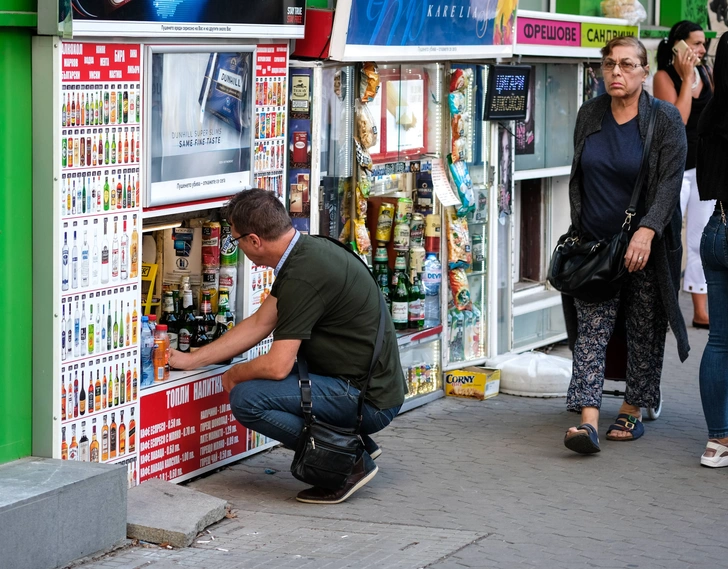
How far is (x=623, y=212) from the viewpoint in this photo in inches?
241

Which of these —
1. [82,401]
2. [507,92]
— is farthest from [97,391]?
[507,92]

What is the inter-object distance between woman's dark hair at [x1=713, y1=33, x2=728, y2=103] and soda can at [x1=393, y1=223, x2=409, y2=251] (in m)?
1.88

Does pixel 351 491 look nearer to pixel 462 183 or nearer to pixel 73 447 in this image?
pixel 73 447

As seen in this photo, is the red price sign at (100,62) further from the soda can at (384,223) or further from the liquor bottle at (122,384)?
the soda can at (384,223)

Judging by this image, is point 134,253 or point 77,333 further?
point 134,253

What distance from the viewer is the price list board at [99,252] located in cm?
468

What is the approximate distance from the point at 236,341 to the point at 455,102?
99.1 inches

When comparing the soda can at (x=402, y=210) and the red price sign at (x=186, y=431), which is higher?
the soda can at (x=402, y=210)

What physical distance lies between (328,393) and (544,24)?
386 cm

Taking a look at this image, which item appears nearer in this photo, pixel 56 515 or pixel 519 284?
pixel 56 515

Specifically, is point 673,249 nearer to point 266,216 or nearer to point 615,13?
point 266,216

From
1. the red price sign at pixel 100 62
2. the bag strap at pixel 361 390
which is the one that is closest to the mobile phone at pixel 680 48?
the bag strap at pixel 361 390

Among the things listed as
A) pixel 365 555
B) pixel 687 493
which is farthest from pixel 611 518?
pixel 365 555

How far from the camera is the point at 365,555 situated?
4.62 metres
